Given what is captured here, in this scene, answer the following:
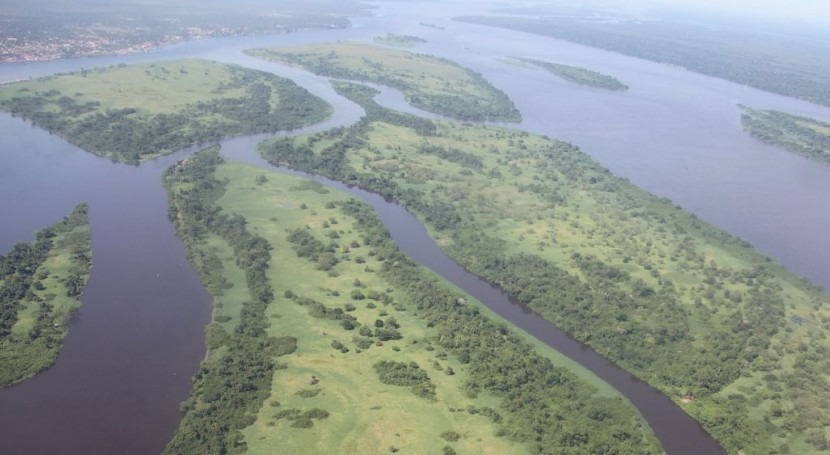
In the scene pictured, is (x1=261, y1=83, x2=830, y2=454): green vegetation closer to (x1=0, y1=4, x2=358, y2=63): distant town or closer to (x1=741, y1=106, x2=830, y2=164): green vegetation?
(x1=741, y1=106, x2=830, y2=164): green vegetation

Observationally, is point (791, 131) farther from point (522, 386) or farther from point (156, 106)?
point (156, 106)

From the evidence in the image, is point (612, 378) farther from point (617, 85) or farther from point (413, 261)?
point (617, 85)

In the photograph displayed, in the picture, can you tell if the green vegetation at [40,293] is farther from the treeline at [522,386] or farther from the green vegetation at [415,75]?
the green vegetation at [415,75]

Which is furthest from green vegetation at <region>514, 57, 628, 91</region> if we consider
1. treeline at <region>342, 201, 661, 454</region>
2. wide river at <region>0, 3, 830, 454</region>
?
treeline at <region>342, 201, 661, 454</region>

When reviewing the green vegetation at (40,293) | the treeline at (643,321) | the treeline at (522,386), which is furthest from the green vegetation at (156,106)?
the treeline at (522,386)

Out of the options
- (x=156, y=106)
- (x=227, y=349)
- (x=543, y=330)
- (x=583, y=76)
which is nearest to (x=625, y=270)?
(x=543, y=330)

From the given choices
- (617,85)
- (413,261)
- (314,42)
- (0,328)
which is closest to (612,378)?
(413,261)
